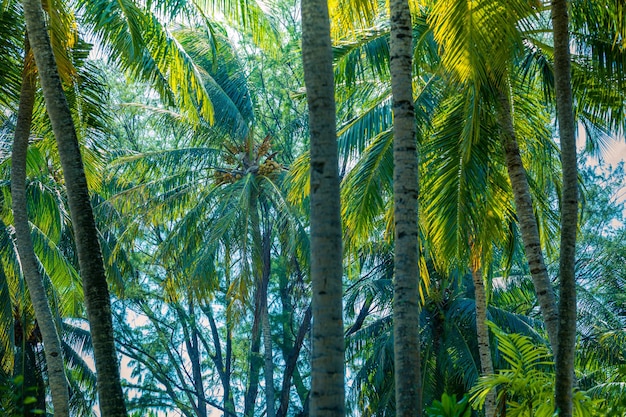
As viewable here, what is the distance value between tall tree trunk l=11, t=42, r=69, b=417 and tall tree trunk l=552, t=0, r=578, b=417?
202 inches

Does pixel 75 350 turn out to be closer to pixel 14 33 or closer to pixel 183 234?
pixel 183 234

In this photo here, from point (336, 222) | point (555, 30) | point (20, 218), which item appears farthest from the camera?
point (20, 218)

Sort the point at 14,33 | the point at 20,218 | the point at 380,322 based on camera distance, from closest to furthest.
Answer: the point at 20,218 → the point at 14,33 → the point at 380,322

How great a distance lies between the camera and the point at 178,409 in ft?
91.3

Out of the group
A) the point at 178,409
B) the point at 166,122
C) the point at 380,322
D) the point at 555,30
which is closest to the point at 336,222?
the point at 555,30

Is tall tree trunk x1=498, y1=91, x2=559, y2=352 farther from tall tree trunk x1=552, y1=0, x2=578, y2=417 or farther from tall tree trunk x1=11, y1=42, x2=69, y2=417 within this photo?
tall tree trunk x1=11, y1=42, x2=69, y2=417

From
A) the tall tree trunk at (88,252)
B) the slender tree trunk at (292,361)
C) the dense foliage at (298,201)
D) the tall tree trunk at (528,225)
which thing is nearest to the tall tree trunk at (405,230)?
the dense foliage at (298,201)

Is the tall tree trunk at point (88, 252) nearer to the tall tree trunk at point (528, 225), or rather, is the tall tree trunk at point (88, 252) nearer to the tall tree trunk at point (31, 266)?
the tall tree trunk at point (31, 266)

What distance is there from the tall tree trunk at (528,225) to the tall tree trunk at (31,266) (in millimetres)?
4916

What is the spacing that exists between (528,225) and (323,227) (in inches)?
178

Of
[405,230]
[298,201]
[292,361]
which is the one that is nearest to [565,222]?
[405,230]

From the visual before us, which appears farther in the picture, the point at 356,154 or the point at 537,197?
the point at 356,154

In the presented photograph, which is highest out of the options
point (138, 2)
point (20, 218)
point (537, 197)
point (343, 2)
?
point (138, 2)

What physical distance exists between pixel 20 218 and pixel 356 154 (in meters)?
6.27
